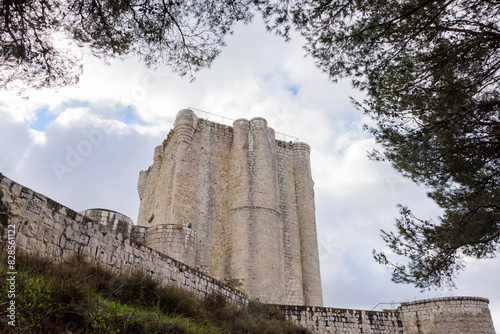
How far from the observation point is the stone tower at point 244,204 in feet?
48.9

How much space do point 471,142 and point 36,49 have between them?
6536 millimetres

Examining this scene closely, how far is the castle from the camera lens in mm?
6523

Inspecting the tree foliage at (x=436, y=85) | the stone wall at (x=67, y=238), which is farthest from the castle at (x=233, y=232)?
the tree foliage at (x=436, y=85)

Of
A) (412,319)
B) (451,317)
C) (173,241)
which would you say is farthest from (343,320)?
(173,241)

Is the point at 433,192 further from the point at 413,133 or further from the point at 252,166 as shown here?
the point at 252,166

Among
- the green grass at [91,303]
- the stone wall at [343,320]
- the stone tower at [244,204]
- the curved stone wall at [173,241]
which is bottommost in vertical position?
the green grass at [91,303]

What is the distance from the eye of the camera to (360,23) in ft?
19.2

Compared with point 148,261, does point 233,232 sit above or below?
above

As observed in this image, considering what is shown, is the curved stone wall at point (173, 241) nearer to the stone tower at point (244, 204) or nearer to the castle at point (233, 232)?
the castle at point (233, 232)

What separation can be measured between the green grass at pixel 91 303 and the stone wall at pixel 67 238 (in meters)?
0.29

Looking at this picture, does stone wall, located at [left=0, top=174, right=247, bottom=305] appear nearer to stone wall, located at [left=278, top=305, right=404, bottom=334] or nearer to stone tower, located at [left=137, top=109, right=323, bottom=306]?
stone wall, located at [left=278, top=305, right=404, bottom=334]

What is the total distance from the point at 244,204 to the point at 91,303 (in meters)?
11.9

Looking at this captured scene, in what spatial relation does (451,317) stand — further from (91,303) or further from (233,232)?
(91,303)

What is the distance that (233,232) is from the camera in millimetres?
15641
